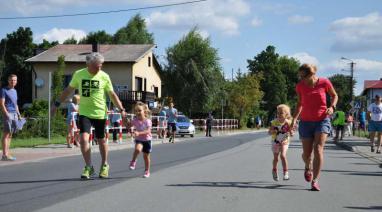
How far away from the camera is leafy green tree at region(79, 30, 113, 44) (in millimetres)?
79750

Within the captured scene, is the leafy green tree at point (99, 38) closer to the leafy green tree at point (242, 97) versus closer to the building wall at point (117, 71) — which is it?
the leafy green tree at point (242, 97)

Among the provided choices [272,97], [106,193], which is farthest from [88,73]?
[272,97]

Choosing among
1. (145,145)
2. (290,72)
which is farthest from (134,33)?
(145,145)

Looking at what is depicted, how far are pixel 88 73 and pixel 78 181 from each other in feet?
5.62

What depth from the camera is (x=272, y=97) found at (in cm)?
10712

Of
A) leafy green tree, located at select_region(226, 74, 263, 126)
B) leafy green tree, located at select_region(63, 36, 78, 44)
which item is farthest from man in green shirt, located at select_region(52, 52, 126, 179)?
leafy green tree, located at select_region(63, 36, 78, 44)

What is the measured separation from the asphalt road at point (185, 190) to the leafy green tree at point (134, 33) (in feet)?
219

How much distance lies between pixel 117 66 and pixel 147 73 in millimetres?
4689

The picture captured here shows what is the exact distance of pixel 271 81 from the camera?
4230 inches

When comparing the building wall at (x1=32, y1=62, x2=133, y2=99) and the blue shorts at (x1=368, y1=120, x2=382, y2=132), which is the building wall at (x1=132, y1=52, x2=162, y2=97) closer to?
the building wall at (x1=32, y1=62, x2=133, y2=99)

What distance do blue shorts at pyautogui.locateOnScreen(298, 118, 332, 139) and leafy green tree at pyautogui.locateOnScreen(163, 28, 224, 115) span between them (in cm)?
5308

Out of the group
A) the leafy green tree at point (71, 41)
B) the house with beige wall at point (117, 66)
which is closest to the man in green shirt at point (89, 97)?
the house with beige wall at point (117, 66)

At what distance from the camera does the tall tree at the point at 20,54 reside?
72.2 m

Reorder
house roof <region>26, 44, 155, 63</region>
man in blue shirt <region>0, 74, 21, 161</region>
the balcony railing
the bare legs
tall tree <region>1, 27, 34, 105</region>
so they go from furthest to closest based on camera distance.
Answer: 1. tall tree <region>1, 27, 34, 105</region>
2. house roof <region>26, 44, 155, 63</region>
3. the balcony railing
4. man in blue shirt <region>0, 74, 21, 161</region>
5. the bare legs
